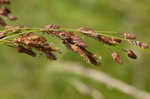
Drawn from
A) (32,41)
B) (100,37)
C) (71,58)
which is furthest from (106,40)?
(71,58)

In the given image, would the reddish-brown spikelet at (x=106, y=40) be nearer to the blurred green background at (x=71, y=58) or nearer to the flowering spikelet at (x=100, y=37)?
the flowering spikelet at (x=100, y=37)

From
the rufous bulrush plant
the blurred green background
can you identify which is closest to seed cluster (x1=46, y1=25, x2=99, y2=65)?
the rufous bulrush plant

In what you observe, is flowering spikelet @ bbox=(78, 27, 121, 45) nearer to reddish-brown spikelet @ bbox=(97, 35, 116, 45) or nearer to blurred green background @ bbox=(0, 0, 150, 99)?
reddish-brown spikelet @ bbox=(97, 35, 116, 45)

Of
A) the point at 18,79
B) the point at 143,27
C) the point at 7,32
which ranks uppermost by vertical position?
the point at 7,32

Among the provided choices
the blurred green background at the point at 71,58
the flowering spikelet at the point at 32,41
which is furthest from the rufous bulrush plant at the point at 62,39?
the blurred green background at the point at 71,58

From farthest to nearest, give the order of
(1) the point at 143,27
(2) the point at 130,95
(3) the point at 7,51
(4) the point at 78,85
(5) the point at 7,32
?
1. (3) the point at 7,51
2. (1) the point at 143,27
3. (4) the point at 78,85
4. (2) the point at 130,95
5. (5) the point at 7,32

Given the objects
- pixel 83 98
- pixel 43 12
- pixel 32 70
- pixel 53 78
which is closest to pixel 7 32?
pixel 83 98

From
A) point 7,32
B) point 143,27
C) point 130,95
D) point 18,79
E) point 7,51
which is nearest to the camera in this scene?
point 7,32

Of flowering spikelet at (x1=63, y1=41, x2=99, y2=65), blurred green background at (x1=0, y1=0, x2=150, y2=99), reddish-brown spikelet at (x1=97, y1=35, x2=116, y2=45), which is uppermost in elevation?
reddish-brown spikelet at (x1=97, y1=35, x2=116, y2=45)

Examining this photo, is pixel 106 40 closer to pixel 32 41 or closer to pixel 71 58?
pixel 32 41

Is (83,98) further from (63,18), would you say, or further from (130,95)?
(63,18)
